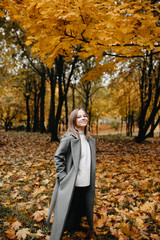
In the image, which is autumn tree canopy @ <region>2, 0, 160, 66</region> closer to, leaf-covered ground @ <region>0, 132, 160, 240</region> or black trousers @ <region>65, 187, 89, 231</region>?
black trousers @ <region>65, 187, 89, 231</region>

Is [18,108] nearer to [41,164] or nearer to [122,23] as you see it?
[41,164]

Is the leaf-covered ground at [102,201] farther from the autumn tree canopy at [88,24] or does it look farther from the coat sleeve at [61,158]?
the autumn tree canopy at [88,24]

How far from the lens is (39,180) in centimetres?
468

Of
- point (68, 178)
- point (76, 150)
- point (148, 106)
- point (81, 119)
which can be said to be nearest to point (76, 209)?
point (68, 178)

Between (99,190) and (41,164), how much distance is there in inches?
104

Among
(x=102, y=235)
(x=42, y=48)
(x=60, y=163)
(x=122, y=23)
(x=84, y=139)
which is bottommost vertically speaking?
(x=102, y=235)

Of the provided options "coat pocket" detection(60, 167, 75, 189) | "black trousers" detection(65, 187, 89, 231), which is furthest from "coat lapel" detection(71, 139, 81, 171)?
"black trousers" detection(65, 187, 89, 231)

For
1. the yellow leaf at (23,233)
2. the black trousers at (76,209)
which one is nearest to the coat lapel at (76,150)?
the black trousers at (76,209)

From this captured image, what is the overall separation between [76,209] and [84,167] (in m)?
0.74

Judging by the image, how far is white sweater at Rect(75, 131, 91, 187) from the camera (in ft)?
7.57

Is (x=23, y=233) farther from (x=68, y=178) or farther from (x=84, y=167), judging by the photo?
(x=84, y=167)

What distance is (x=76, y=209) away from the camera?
2568 mm

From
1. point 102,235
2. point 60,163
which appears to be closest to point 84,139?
point 60,163

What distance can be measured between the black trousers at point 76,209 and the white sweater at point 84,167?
0.15 metres
